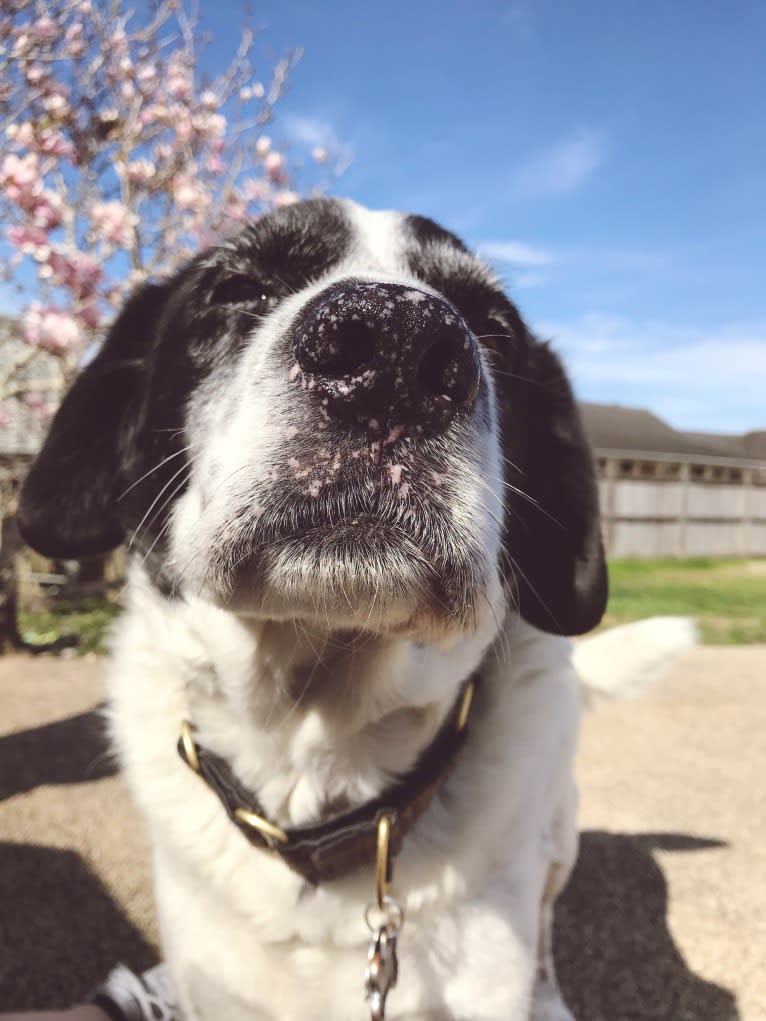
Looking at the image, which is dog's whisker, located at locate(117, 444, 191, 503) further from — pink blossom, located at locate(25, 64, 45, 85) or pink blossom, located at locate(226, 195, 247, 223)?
pink blossom, located at locate(226, 195, 247, 223)

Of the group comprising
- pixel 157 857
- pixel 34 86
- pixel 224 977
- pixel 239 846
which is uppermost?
pixel 34 86

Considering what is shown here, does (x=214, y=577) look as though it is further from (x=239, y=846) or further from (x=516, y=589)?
(x=516, y=589)

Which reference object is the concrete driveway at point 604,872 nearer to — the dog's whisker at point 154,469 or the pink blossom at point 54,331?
the dog's whisker at point 154,469

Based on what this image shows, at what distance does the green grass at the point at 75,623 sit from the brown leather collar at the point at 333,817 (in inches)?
191

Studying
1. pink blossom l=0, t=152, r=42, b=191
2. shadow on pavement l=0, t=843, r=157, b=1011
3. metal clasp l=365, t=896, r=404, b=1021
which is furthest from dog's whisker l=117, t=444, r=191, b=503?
pink blossom l=0, t=152, r=42, b=191

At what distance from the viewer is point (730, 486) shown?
62.4 feet

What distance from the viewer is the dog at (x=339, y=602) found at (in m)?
1.04

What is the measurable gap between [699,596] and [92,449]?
34.6 feet

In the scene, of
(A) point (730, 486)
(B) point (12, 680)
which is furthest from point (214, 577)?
(A) point (730, 486)

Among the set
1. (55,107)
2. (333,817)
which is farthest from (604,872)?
(55,107)

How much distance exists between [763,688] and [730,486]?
14816 mm

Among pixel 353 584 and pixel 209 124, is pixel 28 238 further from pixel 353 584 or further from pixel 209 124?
pixel 353 584

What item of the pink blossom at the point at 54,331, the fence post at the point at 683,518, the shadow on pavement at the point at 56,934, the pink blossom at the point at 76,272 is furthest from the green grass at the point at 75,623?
the fence post at the point at 683,518

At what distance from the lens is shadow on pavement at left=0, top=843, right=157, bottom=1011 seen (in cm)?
211
